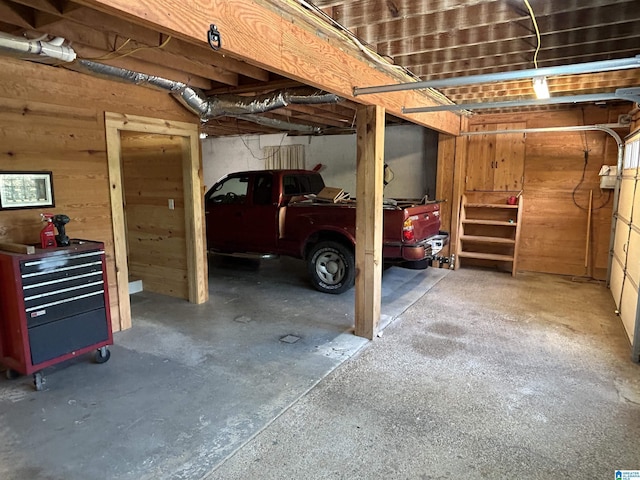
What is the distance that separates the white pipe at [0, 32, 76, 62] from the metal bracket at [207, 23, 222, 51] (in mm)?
1349

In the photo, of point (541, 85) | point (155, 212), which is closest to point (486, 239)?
point (541, 85)

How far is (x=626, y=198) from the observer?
473 cm

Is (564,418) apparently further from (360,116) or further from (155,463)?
(360,116)

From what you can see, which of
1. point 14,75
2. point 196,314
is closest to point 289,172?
point 196,314

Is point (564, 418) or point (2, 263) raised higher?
point (2, 263)

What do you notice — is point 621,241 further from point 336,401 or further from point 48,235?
point 48,235

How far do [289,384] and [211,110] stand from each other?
2978mm

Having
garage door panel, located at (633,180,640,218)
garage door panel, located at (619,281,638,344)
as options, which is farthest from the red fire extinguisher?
garage door panel, located at (633,180,640,218)

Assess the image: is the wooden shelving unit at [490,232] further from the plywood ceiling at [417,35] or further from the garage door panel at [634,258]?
the plywood ceiling at [417,35]

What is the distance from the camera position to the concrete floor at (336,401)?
2158mm

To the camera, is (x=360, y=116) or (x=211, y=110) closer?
(x=360, y=116)

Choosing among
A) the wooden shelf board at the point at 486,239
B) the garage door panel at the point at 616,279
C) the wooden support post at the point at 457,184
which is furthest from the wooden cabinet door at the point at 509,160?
the garage door panel at the point at 616,279

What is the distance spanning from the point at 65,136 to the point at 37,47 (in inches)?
47.1

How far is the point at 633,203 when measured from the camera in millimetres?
4199
